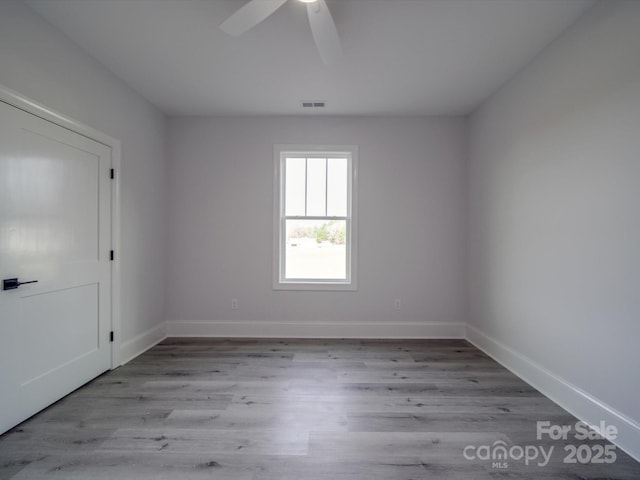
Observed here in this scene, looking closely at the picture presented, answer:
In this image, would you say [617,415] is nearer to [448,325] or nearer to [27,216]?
[448,325]

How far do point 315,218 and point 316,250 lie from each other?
424 millimetres

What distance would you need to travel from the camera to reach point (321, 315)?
3.89m

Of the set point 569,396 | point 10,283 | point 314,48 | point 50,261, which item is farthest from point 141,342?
point 569,396

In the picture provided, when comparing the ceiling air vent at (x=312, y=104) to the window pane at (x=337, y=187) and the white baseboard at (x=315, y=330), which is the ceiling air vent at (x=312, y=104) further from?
the white baseboard at (x=315, y=330)

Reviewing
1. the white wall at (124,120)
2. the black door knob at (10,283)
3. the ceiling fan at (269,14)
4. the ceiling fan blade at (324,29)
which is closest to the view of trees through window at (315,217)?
the white wall at (124,120)

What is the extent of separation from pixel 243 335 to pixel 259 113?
283 cm

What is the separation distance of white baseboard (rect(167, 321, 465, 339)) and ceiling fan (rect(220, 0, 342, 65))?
3.08 m

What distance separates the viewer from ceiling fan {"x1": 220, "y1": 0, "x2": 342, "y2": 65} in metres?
1.70

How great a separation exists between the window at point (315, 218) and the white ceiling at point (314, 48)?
30.5 inches

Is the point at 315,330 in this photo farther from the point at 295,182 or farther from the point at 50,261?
the point at 50,261

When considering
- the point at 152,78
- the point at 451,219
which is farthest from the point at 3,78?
the point at 451,219

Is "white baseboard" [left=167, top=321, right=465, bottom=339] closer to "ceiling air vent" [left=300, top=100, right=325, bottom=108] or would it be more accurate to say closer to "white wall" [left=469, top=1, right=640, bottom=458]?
"white wall" [left=469, top=1, right=640, bottom=458]

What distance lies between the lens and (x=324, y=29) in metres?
1.91

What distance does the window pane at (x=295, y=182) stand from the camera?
3963 millimetres
